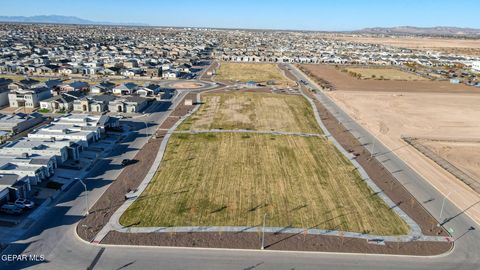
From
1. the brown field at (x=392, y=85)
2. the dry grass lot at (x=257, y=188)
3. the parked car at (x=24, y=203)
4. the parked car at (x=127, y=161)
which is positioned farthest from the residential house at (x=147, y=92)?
the brown field at (x=392, y=85)

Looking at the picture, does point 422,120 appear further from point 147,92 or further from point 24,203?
point 24,203

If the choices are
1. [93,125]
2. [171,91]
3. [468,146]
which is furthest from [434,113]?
[93,125]

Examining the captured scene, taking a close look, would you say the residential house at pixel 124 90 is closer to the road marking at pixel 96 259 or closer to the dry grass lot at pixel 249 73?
the dry grass lot at pixel 249 73

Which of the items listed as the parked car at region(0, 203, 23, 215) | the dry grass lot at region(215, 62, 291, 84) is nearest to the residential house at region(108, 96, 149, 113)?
the parked car at region(0, 203, 23, 215)

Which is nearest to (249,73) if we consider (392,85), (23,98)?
(392,85)

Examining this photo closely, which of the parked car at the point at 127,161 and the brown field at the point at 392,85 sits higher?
the brown field at the point at 392,85

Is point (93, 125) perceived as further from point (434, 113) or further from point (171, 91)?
point (434, 113)
